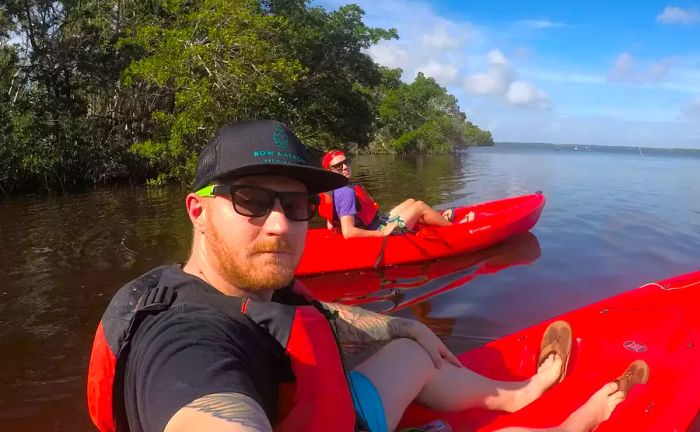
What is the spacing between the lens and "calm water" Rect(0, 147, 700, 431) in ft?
11.2

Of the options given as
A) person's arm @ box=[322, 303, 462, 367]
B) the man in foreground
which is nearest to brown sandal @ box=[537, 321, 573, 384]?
person's arm @ box=[322, 303, 462, 367]

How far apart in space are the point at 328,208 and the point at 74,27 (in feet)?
40.3

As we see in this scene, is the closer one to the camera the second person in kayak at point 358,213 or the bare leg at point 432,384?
the bare leg at point 432,384

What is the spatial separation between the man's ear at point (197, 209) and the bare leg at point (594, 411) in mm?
1607

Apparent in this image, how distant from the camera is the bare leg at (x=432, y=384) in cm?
199

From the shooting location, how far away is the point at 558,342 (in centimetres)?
274

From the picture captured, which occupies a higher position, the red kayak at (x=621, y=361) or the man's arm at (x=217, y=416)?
the man's arm at (x=217, y=416)

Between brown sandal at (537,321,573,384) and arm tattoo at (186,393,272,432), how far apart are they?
2.04 meters

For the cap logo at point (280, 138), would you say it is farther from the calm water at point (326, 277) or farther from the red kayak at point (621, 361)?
the calm water at point (326, 277)

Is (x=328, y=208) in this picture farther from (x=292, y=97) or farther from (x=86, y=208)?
(x=292, y=97)

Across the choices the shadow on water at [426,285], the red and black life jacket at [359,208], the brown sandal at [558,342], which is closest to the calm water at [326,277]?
the shadow on water at [426,285]

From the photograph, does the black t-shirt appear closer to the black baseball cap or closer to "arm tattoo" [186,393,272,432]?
"arm tattoo" [186,393,272,432]

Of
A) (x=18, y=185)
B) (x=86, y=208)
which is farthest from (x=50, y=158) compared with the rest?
(x=86, y=208)

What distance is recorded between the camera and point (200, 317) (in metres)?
1.32
